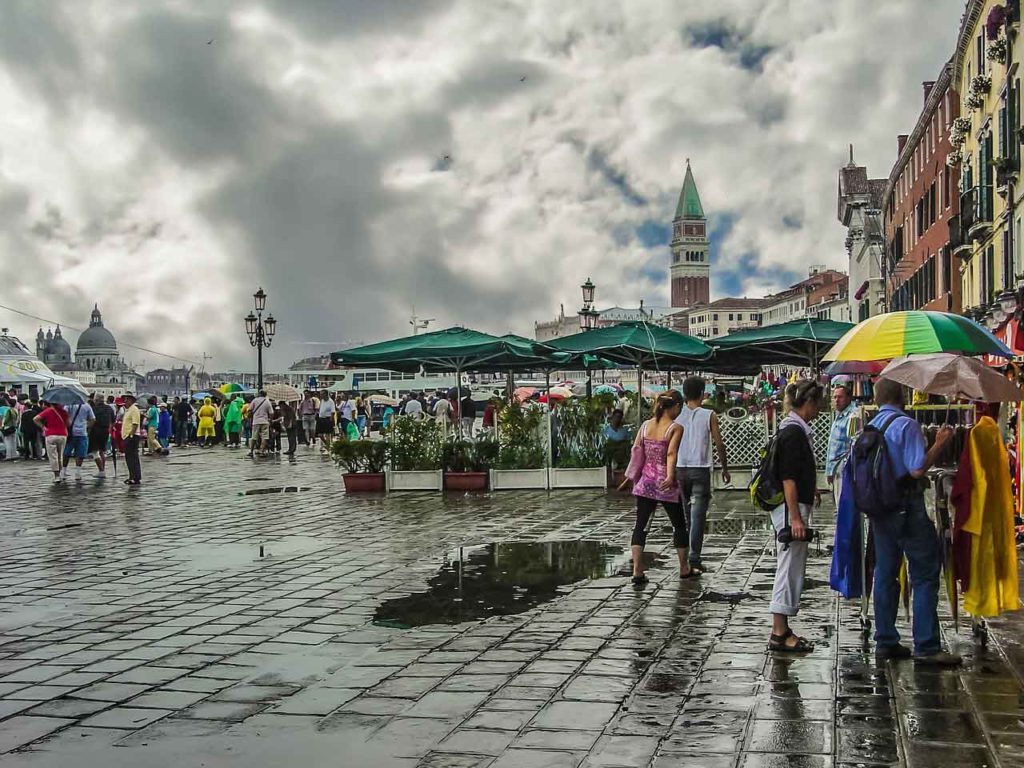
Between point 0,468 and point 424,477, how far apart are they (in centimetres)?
1444

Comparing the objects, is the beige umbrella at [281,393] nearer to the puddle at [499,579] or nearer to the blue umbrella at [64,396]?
the blue umbrella at [64,396]

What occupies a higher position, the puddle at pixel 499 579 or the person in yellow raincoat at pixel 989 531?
the person in yellow raincoat at pixel 989 531

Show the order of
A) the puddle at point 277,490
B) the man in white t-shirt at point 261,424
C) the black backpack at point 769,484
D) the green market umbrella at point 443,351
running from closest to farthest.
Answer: the black backpack at point 769,484, the puddle at point 277,490, the green market umbrella at point 443,351, the man in white t-shirt at point 261,424

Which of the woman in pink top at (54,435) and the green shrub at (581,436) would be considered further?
the woman in pink top at (54,435)

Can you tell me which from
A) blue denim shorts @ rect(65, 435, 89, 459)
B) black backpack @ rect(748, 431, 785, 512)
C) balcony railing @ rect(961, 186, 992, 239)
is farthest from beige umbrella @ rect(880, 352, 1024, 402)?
balcony railing @ rect(961, 186, 992, 239)

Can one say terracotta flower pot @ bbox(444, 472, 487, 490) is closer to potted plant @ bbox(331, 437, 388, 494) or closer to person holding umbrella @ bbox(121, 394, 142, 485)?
potted plant @ bbox(331, 437, 388, 494)

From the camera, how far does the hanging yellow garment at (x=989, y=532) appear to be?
270 inches

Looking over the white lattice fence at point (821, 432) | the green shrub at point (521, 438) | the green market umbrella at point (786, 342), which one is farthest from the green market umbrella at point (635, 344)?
the white lattice fence at point (821, 432)

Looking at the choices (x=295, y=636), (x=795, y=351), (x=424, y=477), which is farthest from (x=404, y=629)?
(x=795, y=351)

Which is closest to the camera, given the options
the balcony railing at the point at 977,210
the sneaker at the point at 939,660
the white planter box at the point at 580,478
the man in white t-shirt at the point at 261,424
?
the sneaker at the point at 939,660

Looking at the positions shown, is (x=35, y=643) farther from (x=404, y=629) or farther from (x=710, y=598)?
(x=710, y=598)

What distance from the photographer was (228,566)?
1110 cm

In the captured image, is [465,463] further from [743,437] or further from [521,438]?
[743,437]

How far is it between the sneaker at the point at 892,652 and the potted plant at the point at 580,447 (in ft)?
40.0
